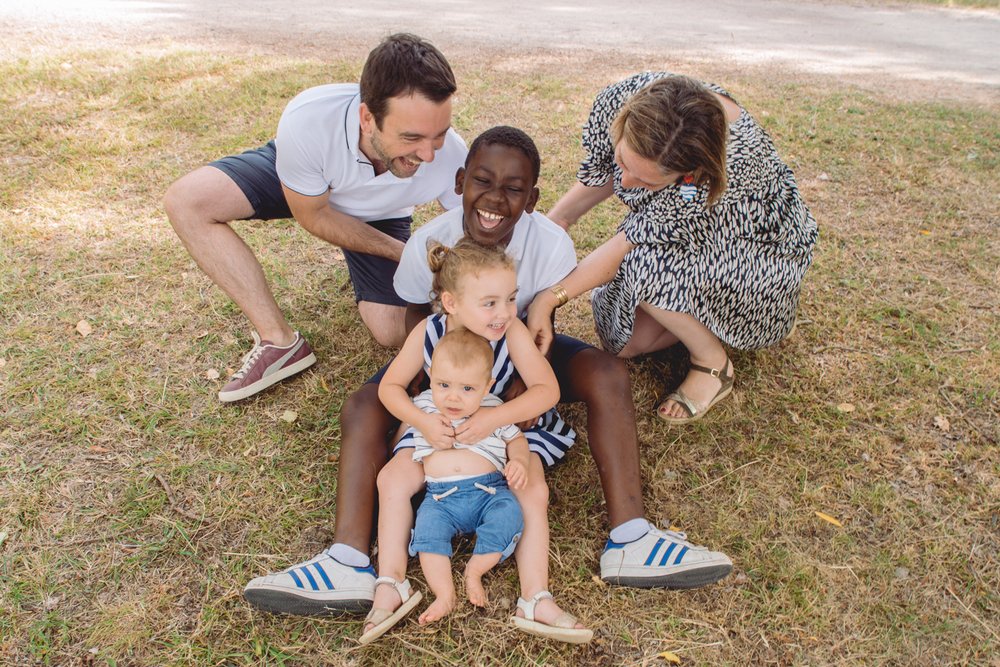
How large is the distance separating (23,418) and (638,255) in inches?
110

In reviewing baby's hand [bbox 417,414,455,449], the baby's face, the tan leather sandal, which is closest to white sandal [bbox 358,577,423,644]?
baby's hand [bbox 417,414,455,449]

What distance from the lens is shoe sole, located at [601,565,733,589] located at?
2318 millimetres

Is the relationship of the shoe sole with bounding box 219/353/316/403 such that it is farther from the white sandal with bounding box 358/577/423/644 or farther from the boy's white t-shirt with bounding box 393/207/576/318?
the white sandal with bounding box 358/577/423/644

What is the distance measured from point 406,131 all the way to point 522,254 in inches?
27.2

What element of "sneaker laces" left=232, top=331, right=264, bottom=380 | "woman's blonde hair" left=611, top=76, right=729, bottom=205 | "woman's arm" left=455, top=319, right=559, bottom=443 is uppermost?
"woman's blonde hair" left=611, top=76, right=729, bottom=205

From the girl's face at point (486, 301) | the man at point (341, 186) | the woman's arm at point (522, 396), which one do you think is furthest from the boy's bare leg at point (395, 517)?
the man at point (341, 186)

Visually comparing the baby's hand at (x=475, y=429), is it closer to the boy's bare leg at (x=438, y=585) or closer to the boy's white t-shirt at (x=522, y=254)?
the boy's bare leg at (x=438, y=585)

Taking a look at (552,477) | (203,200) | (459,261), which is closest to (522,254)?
(459,261)

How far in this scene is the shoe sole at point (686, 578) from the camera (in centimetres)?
232

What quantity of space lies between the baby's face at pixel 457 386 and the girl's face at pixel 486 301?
0.51 ft

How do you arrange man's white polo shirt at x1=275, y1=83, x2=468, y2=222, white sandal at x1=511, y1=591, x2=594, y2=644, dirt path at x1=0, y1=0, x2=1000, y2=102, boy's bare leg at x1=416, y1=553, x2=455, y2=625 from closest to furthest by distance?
1. white sandal at x1=511, y1=591, x2=594, y2=644
2. boy's bare leg at x1=416, y1=553, x2=455, y2=625
3. man's white polo shirt at x1=275, y1=83, x2=468, y2=222
4. dirt path at x1=0, y1=0, x2=1000, y2=102

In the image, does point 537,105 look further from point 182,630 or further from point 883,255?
point 182,630

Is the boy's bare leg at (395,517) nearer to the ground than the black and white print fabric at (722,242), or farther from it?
nearer to the ground

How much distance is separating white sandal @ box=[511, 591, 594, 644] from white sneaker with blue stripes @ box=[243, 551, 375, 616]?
51cm
